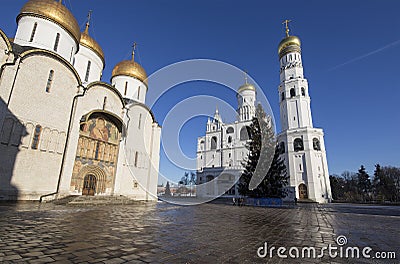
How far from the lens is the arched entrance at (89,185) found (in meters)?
15.0

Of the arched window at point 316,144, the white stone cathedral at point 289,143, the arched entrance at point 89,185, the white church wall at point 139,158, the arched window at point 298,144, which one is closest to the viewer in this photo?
the arched entrance at point 89,185

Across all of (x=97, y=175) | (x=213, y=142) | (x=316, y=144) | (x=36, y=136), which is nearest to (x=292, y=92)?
(x=316, y=144)

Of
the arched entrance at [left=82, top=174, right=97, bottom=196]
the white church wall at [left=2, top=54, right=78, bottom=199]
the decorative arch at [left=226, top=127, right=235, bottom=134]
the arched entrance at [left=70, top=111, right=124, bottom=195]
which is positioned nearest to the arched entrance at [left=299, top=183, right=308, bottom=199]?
the decorative arch at [left=226, top=127, right=235, bottom=134]

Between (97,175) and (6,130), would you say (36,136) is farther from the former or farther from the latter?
(97,175)

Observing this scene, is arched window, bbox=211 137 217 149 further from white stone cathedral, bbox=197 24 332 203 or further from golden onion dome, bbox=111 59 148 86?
golden onion dome, bbox=111 59 148 86

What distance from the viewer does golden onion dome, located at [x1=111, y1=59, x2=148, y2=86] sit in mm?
21594

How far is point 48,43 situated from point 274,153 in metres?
20.9

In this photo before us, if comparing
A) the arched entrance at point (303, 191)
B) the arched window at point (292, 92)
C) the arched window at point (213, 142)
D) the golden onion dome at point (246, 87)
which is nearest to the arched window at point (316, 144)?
the arched entrance at point (303, 191)

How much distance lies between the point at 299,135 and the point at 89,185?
3005 centimetres

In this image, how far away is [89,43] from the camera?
19.3 meters

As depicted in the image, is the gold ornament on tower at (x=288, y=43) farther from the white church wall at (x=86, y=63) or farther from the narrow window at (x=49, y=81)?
the narrow window at (x=49, y=81)

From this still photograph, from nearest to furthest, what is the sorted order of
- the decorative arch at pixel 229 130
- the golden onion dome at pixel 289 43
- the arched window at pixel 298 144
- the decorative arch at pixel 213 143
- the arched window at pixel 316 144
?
1. the arched window at pixel 316 144
2. the arched window at pixel 298 144
3. the golden onion dome at pixel 289 43
4. the decorative arch at pixel 229 130
5. the decorative arch at pixel 213 143

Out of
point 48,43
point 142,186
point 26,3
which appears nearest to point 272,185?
point 142,186

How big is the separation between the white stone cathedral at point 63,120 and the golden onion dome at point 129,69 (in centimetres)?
11
